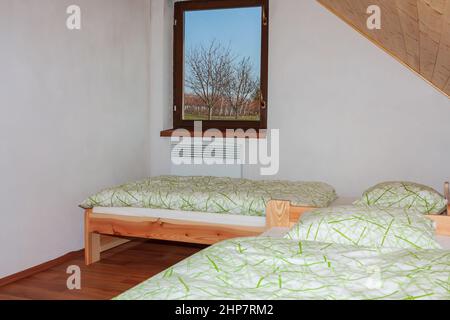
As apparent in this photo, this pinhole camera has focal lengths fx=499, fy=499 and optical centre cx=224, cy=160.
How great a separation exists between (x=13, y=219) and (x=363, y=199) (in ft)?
6.92

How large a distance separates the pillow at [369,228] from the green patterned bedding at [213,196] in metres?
0.89

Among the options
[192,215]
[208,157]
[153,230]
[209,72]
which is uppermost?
[209,72]

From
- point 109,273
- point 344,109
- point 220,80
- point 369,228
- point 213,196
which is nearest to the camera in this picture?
point 369,228

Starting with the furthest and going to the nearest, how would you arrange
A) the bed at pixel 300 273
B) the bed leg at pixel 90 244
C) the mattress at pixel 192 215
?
the bed leg at pixel 90 244 → the mattress at pixel 192 215 → the bed at pixel 300 273

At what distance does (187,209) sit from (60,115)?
44.9 inches

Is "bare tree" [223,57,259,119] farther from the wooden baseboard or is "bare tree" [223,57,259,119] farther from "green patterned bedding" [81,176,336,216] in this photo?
the wooden baseboard

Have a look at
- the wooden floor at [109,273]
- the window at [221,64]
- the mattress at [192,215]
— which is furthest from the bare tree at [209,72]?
the mattress at [192,215]

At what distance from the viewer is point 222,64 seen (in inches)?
179

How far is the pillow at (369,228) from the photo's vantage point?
6.24 feet

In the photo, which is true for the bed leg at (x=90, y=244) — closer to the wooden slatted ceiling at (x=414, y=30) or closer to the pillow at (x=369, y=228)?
the pillow at (x=369, y=228)

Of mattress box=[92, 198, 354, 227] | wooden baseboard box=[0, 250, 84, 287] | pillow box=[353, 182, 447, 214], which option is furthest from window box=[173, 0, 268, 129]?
pillow box=[353, 182, 447, 214]

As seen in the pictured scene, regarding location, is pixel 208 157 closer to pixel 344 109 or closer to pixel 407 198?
pixel 344 109

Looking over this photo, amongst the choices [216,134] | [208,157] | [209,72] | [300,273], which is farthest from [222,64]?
[300,273]

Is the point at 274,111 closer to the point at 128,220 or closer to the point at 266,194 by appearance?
the point at 266,194
